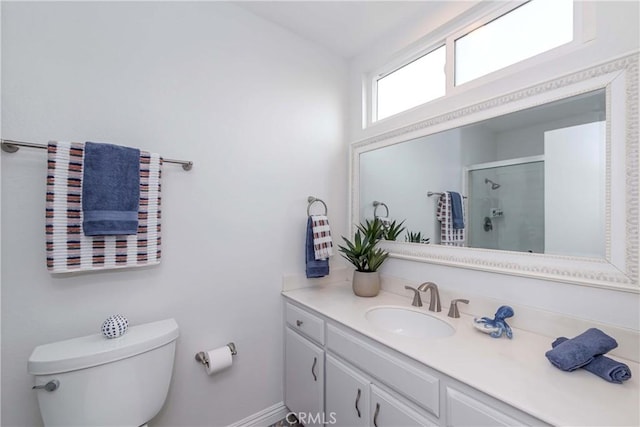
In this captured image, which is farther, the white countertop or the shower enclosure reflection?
the shower enclosure reflection

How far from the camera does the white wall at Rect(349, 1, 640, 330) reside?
952 millimetres

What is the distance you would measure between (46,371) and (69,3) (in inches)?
56.6

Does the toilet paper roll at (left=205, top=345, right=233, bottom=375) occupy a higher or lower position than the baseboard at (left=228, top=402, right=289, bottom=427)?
higher

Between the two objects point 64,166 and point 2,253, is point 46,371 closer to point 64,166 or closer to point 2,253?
point 2,253

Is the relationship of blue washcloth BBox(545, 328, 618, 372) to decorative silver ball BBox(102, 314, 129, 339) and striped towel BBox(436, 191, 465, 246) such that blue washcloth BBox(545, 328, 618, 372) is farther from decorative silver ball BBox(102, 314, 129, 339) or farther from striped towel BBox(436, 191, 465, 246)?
decorative silver ball BBox(102, 314, 129, 339)

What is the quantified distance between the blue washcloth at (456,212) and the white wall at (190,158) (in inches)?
31.4

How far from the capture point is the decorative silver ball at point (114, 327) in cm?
109

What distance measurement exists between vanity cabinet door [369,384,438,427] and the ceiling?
192 cm

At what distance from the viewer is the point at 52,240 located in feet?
3.42

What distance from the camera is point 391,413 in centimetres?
105

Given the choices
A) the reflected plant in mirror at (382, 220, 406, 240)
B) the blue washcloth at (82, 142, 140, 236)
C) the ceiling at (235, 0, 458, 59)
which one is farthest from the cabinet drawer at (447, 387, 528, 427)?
the ceiling at (235, 0, 458, 59)

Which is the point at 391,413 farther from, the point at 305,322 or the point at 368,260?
the point at 368,260

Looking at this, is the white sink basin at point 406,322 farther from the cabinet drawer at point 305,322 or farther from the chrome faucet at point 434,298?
the cabinet drawer at point 305,322

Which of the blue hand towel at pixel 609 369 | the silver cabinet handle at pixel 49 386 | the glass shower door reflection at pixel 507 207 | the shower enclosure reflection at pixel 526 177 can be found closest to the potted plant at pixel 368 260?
the shower enclosure reflection at pixel 526 177
